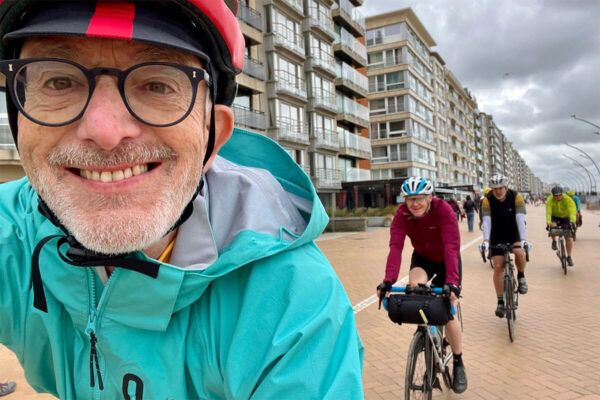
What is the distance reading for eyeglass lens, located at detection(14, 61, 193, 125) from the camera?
3.51ft

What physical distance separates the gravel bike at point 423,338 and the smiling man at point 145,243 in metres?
2.45

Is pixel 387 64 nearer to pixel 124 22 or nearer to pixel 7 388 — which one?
pixel 7 388

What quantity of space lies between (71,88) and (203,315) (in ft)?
2.25

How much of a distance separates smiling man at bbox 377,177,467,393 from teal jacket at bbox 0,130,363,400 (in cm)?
284

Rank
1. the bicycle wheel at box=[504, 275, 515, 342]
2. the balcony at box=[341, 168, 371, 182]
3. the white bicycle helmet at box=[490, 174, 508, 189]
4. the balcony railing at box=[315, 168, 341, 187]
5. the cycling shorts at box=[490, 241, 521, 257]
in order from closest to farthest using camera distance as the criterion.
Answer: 1. the bicycle wheel at box=[504, 275, 515, 342]
2. the cycling shorts at box=[490, 241, 521, 257]
3. the white bicycle helmet at box=[490, 174, 508, 189]
4. the balcony railing at box=[315, 168, 341, 187]
5. the balcony at box=[341, 168, 371, 182]

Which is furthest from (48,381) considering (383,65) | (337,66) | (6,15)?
(383,65)

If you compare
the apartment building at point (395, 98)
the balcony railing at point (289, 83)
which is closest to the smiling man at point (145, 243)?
the balcony railing at point (289, 83)

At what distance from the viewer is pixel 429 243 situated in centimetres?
454

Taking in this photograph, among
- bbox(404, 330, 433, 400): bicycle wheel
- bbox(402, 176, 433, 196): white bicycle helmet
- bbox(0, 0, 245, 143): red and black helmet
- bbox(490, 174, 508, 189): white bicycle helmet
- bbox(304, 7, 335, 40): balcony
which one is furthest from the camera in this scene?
bbox(304, 7, 335, 40): balcony

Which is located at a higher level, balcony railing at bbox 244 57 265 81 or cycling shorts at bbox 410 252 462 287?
balcony railing at bbox 244 57 265 81

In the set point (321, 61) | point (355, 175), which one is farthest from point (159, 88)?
point (355, 175)

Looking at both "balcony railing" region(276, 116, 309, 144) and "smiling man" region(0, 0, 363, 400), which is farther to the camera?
"balcony railing" region(276, 116, 309, 144)

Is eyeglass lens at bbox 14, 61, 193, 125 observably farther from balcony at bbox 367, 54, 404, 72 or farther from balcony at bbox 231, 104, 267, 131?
balcony at bbox 367, 54, 404, 72

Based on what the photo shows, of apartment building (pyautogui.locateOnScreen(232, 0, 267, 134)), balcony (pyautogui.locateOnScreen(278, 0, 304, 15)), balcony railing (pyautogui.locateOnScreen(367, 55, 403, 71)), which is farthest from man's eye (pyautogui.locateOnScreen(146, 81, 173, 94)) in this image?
balcony railing (pyautogui.locateOnScreen(367, 55, 403, 71))
